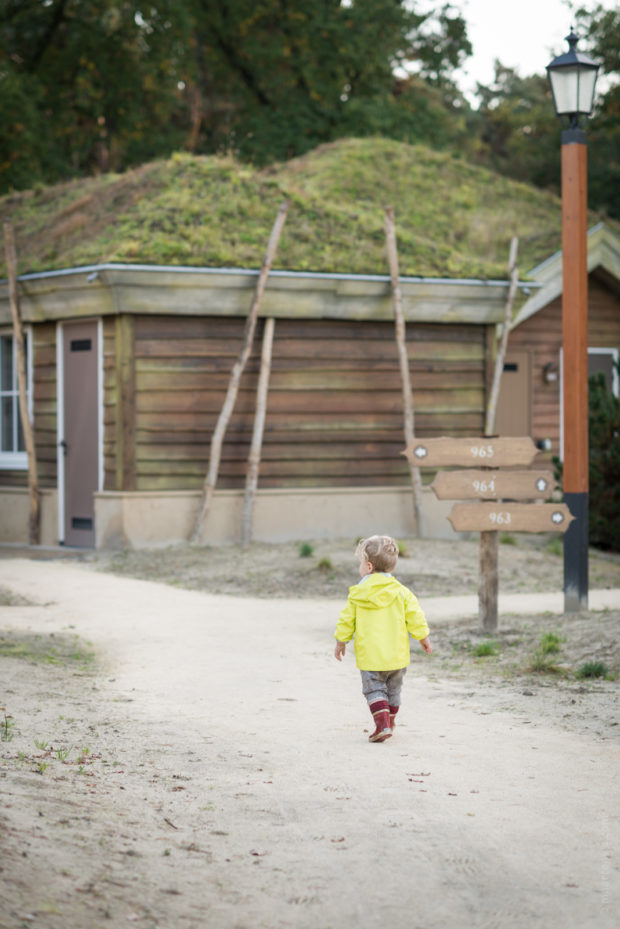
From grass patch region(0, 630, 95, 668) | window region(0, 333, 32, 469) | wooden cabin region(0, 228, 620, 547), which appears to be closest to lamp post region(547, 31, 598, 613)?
grass patch region(0, 630, 95, 668)

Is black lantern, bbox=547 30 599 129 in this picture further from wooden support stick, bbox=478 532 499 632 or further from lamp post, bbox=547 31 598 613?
wooden support stick, bbox=478 532 499 632

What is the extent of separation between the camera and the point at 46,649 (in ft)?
31.2

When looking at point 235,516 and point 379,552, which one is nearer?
point 379,552

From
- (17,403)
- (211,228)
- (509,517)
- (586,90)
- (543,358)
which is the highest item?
(586,90)

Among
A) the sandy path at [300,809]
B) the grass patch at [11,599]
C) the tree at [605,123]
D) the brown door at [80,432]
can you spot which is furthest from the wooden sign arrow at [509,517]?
the tree at [605,123]

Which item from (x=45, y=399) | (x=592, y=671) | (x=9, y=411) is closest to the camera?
(x=592, y=671)

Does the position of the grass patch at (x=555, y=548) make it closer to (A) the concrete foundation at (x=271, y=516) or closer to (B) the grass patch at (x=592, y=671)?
(A) the concrete foundation at (x=271, y=516)

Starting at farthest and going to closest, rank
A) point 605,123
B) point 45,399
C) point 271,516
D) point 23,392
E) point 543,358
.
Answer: point 605,123
point 543,358
point 45,399
point 23,392
point 271,516

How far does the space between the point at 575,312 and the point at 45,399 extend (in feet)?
28.3

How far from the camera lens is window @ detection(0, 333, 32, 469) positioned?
18.3m

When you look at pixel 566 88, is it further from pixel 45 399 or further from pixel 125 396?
pixel 45 399

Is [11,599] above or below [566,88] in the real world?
below

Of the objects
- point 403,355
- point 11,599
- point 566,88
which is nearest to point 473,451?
point 566,88

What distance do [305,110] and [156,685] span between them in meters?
27.9
